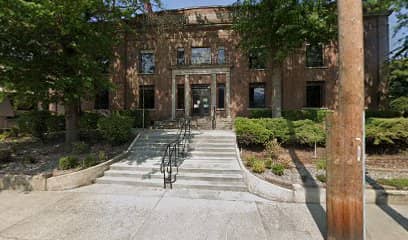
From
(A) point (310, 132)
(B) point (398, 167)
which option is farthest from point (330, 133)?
(B) point (398, 167)

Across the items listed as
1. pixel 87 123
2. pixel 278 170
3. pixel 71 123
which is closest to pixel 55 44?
pixel 71 123

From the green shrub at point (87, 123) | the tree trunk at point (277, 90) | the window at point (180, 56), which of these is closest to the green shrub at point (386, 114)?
the tree trunk at point (277, 90)

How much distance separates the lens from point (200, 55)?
17.2 metres

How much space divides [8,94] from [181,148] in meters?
6.41

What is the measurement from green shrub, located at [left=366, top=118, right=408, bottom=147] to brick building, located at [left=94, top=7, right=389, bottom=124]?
7696mm

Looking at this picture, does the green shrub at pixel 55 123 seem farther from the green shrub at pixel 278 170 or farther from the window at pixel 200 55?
the green shrub at pixel 278 170

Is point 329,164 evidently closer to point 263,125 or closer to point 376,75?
point 263,125

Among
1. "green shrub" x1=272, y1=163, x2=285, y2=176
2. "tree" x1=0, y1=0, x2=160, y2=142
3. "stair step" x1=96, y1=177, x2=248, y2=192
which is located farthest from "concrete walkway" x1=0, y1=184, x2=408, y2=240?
"tree" x1=0, y1=0, x2=160, y2=142

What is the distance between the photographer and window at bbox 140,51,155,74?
1789 cm

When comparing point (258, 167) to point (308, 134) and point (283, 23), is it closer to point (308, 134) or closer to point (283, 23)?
point (308, 134)

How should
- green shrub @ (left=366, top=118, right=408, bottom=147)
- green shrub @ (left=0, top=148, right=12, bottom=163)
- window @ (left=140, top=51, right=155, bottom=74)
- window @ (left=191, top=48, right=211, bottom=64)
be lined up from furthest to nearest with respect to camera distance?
window @ (left=140, top=51, right=155, bottom=74) → window @ (left=191, top=48, right=211, bottom=64) → green shrub @ (left=0, top=148, right=12, bottom=163) → green shrub @ (left=366, top=118, right=408, bottom=147)

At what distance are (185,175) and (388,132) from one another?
25.1 feet

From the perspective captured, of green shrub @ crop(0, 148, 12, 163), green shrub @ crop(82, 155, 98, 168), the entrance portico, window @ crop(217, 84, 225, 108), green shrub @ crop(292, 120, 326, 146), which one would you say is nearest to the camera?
green shrub @ crop(82, 155, 98, 168)

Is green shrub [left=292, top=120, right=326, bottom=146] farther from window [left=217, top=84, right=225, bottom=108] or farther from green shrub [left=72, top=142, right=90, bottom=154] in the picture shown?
green shrub [left=72, top=142, right=90, bottom=154]
